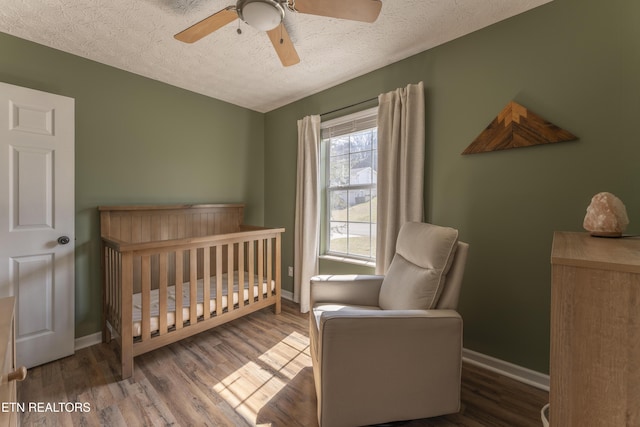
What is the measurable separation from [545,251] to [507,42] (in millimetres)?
1379

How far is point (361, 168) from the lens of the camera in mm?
2631

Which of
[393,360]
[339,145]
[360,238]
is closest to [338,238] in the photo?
[360,238]

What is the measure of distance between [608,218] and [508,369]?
1.20m

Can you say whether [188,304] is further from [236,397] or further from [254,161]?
[254,161]

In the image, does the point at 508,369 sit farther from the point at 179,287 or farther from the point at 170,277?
the point at 170,277

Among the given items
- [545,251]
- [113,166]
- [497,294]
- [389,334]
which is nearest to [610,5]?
[545,251]

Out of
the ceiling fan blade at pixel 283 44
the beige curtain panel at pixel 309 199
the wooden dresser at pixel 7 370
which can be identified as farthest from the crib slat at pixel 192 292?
the ceiling fan blade at pixel 283 44

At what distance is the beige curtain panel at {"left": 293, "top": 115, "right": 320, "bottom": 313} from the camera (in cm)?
280

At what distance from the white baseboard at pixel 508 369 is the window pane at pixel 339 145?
6.72 ft

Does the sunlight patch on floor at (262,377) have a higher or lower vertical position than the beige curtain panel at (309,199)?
lower

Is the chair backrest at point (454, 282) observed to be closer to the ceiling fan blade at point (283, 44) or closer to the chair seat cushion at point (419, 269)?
the chair seat cushion at point (419, 269)

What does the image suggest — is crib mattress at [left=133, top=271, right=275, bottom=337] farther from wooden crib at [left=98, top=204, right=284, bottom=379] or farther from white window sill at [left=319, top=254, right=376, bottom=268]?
white window sill at [left=319, top=254, right=376, bottom=268]

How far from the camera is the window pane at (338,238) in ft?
9.16

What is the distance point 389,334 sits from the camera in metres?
1.24
